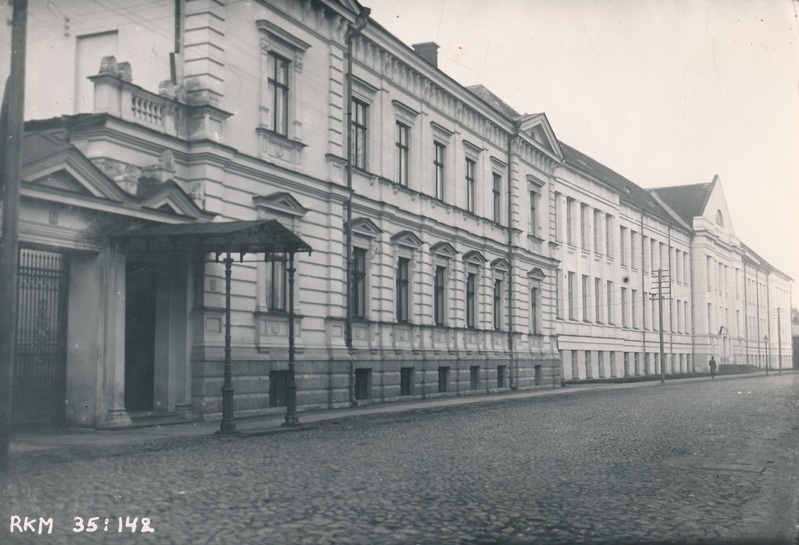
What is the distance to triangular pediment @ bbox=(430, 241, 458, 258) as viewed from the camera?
93.2 ft

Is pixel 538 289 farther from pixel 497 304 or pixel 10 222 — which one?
pixel 10 222

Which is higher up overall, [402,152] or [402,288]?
[402,152]

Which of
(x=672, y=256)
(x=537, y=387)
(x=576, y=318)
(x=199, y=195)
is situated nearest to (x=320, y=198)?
(x=199, y=195)

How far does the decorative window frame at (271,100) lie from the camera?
19.7 metres

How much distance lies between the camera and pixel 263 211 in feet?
64.4

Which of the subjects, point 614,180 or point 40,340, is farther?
point 614,180

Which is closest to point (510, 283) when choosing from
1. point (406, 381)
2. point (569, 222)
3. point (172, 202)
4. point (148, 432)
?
point (406, 381)

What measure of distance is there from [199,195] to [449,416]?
7385mm

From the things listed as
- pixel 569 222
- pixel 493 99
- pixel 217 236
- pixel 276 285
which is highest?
pixel 493 99

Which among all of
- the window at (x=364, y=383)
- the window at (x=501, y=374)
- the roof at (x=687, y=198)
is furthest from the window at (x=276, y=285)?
the roof at (x=687, y=198)

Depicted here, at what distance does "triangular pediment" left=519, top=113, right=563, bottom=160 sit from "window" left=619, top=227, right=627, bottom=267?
15.7m

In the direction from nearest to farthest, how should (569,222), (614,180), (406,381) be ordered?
(406,381), (569,222), (614,180)

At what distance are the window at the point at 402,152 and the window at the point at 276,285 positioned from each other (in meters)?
7.29

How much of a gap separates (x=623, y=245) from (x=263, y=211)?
128 feet
